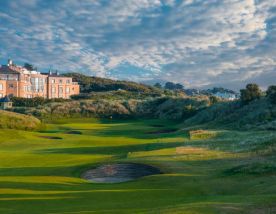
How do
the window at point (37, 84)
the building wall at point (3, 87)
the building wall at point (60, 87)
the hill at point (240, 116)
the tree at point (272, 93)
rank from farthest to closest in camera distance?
the building wall at point (60, 87), the window at point (37, 84), the building wall at point (3, 87), the tree at point (272, 93), the hill at point (240, 116)

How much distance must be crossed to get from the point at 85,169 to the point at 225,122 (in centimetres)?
4609

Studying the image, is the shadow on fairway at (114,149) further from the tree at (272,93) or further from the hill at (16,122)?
the tree at (272,93)

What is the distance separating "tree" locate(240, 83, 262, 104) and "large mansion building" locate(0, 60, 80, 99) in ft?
270

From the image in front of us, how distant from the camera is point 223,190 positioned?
20234 mm

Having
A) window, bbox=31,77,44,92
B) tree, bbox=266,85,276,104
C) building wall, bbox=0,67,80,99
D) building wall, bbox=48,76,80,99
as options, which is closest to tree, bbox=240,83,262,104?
tree, bbox=266,85,276,104

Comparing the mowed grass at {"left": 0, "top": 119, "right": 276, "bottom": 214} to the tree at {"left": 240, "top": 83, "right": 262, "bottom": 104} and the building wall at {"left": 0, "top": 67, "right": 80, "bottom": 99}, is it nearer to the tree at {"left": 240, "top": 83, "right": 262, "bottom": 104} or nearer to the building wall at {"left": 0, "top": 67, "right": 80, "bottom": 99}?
the tree at {"left": 240, "top": 83, "right": 262, "bottom": 104}

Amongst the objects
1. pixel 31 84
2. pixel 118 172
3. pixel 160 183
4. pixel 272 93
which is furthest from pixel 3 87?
pixel 160 183

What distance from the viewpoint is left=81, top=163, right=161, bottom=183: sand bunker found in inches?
1048

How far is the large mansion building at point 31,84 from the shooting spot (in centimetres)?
13800

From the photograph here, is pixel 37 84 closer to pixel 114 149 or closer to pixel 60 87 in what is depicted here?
pixel 60 87

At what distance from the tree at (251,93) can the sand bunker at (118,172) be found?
53364 millimetres

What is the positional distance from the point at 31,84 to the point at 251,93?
293 ft

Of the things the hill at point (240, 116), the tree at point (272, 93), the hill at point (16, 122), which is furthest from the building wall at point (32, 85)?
the tree at point (272, 93)

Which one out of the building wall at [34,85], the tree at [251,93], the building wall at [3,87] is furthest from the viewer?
the building wall at [34,85]
